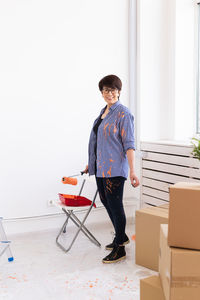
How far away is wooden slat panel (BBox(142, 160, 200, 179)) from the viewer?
2.79 metres

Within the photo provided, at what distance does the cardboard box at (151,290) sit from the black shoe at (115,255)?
914 millimetres

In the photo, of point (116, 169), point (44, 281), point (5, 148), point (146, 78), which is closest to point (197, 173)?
point (116, 169)

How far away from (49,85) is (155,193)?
1.39 metres

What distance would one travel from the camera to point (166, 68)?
3.53m

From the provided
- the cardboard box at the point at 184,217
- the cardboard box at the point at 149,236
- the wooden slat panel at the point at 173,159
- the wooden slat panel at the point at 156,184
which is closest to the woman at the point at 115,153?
the cardboard box at the point at 149,236

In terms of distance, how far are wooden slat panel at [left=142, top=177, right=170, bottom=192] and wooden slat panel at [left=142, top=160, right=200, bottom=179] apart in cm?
12

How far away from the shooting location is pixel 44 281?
7.65ft

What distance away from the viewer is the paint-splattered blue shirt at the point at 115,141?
2.54 m

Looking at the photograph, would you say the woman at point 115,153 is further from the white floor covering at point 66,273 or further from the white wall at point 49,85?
the white wall at point 49,85

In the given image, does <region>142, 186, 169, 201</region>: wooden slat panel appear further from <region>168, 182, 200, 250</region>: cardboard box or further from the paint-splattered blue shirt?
<region>168, 182, 200, 250</region>: cardboard box

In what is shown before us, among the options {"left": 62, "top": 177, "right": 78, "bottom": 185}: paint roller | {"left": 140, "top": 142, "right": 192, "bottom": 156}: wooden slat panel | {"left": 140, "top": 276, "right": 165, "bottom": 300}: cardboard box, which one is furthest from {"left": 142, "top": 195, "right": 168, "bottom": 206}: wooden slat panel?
{"left": 140, "top": 276, "right": 165, "bottom": 300}: cardboard box

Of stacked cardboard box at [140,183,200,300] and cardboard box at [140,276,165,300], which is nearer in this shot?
stacked cardboard box at [140,183,200,300]

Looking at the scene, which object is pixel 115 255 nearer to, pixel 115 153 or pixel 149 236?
pixel 149 236

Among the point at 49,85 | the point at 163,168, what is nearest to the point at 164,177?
the point at 163,168
